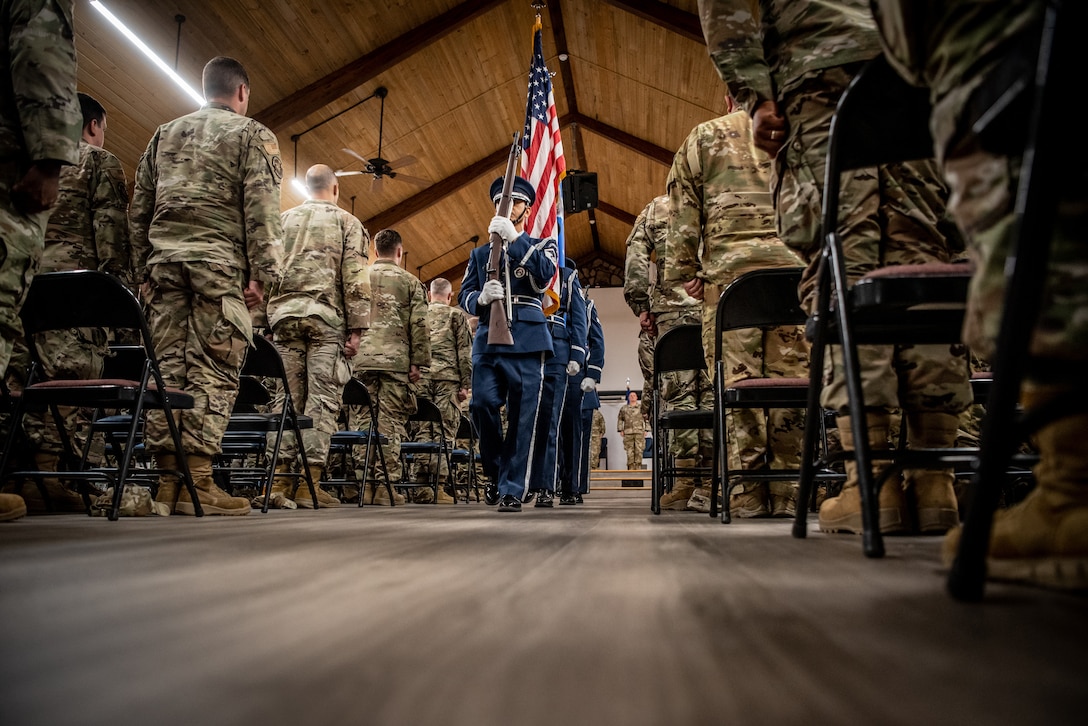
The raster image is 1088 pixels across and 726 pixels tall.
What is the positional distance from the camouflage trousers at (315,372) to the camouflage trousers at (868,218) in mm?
2728

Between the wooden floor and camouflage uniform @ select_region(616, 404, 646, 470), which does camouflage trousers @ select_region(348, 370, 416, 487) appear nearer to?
the wooden floor

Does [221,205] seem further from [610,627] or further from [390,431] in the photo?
[610,627]

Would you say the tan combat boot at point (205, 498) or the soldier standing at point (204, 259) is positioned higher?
the soldier standing at point (204, 259)

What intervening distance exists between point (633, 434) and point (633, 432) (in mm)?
40

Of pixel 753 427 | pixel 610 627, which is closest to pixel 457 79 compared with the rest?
pixel 753 427

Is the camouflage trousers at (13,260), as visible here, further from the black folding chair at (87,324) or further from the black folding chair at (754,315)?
the black folding chair at (754,315)

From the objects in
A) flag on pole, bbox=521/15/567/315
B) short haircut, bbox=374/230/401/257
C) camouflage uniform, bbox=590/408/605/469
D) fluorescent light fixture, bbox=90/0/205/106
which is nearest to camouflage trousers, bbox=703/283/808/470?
flag on pole, bbox=521/15/567/315

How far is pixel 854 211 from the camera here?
4.74ft

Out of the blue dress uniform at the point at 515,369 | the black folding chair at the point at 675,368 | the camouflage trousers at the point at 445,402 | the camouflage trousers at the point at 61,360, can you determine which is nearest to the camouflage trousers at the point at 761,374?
the black folding chair at the point at 675,368

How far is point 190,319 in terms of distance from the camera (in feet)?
8.36

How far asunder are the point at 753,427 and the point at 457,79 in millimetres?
6984

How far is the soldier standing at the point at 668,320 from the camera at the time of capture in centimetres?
326

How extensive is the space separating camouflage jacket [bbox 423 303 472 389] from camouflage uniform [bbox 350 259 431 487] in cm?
134

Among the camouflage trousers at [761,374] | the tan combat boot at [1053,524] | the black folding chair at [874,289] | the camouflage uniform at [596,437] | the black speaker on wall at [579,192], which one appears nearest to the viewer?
the tan combat boot at [1053,524]
